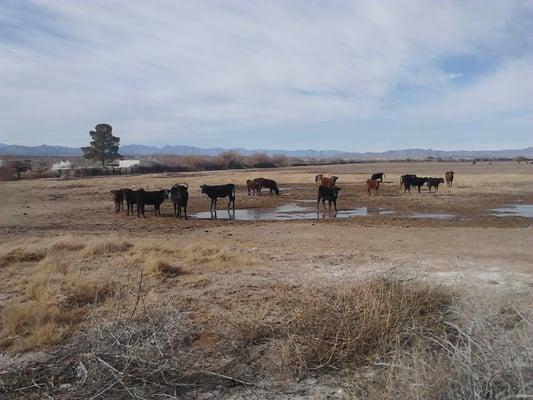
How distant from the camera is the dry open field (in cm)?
498

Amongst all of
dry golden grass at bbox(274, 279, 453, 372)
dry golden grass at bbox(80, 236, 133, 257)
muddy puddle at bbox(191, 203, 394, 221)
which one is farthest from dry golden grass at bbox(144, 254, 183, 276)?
muddy puddle at bbox(191, 203, 394, 221)

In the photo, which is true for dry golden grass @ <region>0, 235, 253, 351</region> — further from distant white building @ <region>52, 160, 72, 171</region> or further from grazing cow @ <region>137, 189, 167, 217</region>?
distant white building @ <region>52, 160, 72, 171</region>

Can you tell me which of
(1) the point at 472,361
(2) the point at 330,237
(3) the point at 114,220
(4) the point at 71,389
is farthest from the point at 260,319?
(3) the point at 114,220

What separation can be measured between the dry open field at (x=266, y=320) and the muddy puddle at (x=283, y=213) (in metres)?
8.42

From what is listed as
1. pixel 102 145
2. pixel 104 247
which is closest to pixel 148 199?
pixel 104 247

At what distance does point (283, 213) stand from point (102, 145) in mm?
71471

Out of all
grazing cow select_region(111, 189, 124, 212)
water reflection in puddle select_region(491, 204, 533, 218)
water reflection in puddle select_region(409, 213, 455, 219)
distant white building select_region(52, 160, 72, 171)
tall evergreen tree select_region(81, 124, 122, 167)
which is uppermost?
tall evergreen tree select_region(81, 124, 122, 167)

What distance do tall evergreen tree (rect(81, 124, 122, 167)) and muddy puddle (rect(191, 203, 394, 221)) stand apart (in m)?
68.2

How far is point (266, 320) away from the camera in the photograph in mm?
7172

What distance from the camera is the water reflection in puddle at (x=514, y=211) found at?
74.1ft

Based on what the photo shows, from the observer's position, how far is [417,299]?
271 inches

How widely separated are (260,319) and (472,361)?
3.25 metres

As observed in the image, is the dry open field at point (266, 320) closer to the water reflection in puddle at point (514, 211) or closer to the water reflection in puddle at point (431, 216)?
the water reflection in puddle at point (431, 216)

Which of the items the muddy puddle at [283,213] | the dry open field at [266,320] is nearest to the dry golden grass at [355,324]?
the dry open field at [266,320]
